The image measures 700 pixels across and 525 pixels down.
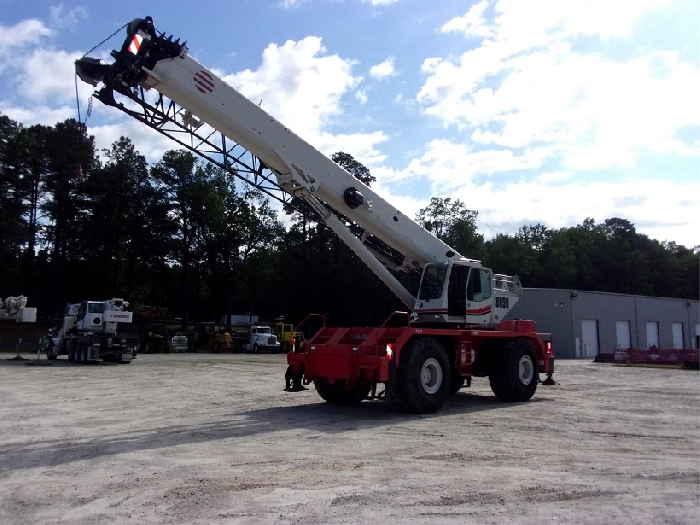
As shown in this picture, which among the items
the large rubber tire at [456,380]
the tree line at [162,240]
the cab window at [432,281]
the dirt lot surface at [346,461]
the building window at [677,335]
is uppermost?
the tree line at [162,240]

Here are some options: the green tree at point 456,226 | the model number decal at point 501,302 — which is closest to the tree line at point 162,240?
the green tree at point 456,226

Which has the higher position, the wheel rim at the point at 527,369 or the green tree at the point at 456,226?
the green tree at the point at 456,226

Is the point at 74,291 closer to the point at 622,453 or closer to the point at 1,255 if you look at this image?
the point at 1,255

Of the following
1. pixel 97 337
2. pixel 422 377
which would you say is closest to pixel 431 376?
pixel 422 377

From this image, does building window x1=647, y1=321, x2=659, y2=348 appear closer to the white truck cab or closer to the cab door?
the white truck cab

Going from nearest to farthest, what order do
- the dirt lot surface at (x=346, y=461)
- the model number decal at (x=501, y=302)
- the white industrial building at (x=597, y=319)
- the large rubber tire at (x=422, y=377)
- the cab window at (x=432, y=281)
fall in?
the dirt lot surface at (x=346, y=461) < the large rubber tire at (x=422, y=377) < the cab window at (x=432, y=281) < the model number decal at (x=501, y=302) < the white industrial building at (x=597, y=319)

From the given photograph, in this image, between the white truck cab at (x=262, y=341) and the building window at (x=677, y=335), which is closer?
the white truck cab at (x=262, y=341)

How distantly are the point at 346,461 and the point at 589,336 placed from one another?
42.3 m

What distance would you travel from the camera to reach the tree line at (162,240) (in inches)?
2232

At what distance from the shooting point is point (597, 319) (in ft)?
155

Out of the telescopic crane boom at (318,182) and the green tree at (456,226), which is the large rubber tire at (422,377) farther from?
the green tree at (456,226)

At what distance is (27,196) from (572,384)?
5219 cm

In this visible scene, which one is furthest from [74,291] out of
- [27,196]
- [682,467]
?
[682,467]

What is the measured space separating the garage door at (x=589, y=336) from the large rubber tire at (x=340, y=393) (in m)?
35.8
